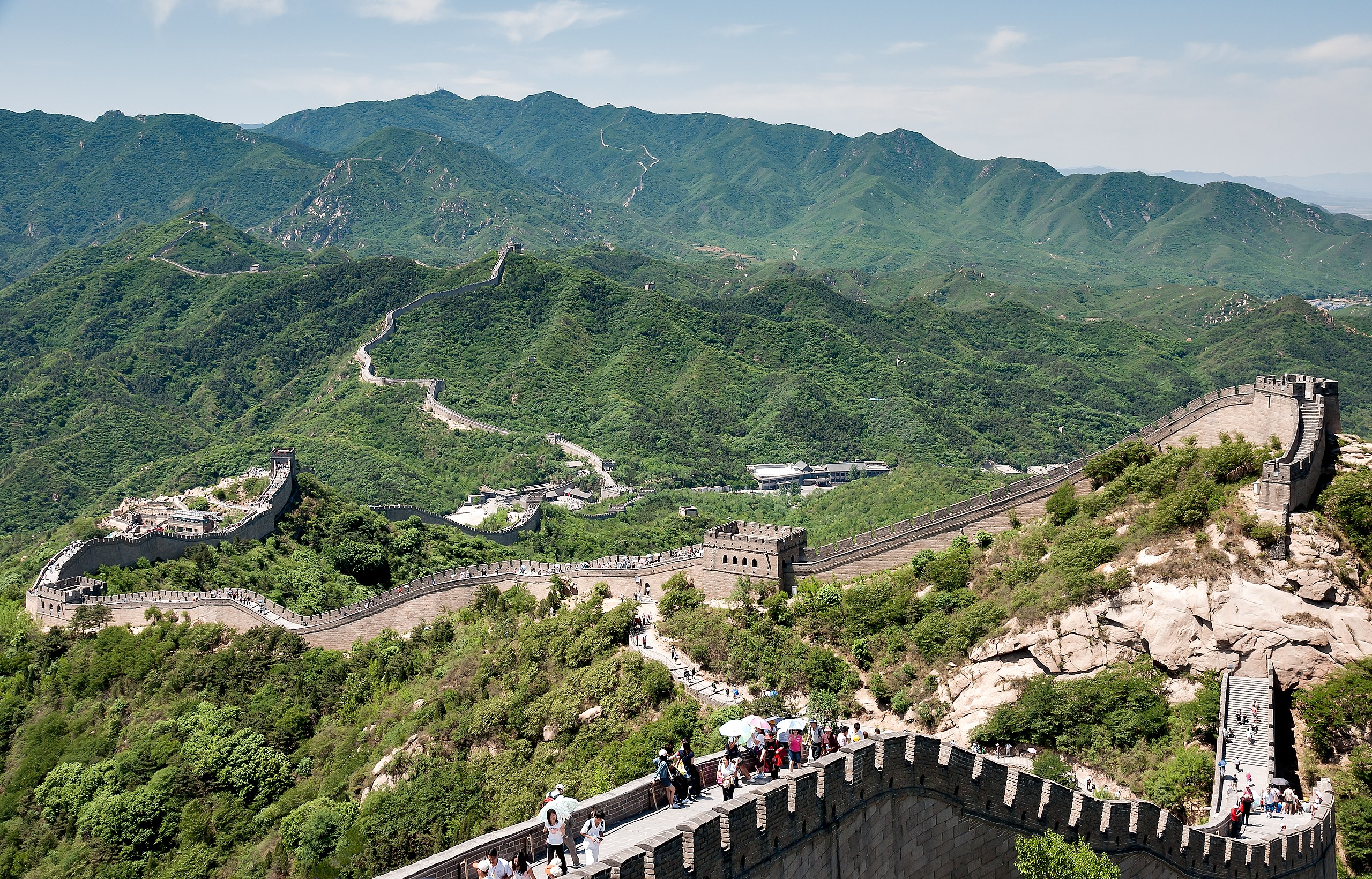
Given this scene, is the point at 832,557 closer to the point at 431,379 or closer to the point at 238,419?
the point at 431,379

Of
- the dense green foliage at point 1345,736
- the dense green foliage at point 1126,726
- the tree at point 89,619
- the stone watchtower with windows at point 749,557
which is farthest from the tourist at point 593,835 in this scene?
the tree at point 89,619

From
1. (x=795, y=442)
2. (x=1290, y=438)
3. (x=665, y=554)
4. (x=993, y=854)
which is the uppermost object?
(x=1290, y=438)

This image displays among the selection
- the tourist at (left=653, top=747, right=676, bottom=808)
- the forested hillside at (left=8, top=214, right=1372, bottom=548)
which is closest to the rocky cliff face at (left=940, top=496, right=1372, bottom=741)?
the tourist at (left=653, top=747, right=676, bottom=808)

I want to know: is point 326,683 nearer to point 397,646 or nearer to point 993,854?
point 397,646

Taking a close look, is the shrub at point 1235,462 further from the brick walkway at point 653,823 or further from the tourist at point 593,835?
the tourist at point 593,835

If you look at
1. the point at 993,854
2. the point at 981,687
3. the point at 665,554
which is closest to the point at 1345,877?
the point at 981,687

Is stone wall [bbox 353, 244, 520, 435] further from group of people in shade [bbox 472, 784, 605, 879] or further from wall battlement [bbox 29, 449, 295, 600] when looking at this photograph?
group of people in shade [bbox 472, 784, 605, 879]

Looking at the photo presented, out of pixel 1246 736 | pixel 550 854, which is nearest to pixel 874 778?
pixel 550 854
